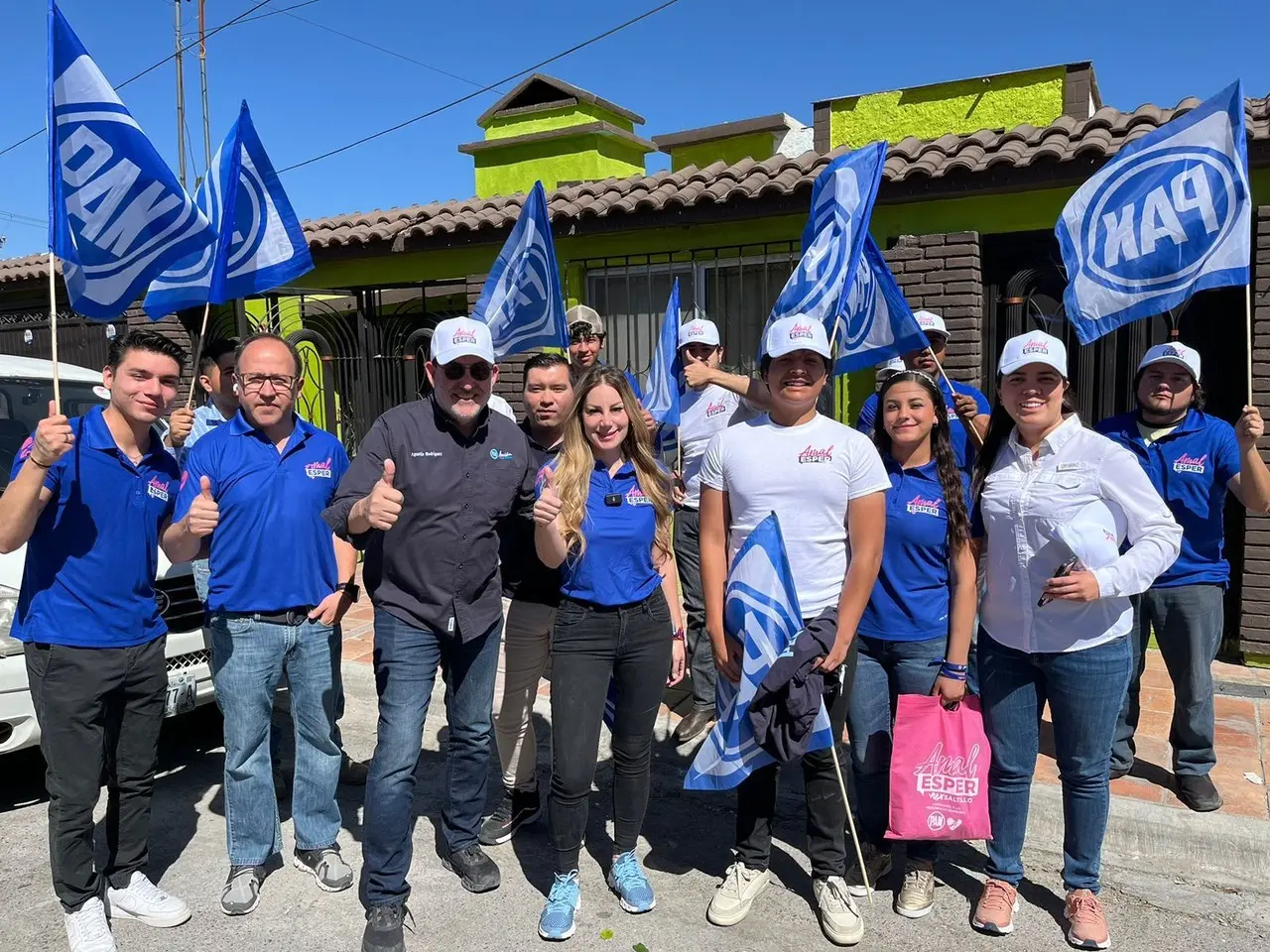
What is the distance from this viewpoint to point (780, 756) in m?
3.16

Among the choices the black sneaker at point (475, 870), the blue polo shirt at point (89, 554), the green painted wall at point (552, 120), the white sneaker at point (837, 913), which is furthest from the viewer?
the green painted wall at point (552, 120)

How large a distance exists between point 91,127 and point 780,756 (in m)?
3.20

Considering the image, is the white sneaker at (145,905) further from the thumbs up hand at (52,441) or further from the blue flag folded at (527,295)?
the blue flag folded at (527,295)

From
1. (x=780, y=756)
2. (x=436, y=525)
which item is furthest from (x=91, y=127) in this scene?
(x=780, y=756)

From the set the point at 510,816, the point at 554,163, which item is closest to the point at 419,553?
the point at 510,816

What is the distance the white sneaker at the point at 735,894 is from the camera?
3.34 metres

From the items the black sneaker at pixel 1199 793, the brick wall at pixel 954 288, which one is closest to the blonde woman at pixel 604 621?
the black sneaker at pixel 1199 793

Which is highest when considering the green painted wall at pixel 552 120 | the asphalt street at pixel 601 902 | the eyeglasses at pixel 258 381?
the green painted wall at pixel 552 120

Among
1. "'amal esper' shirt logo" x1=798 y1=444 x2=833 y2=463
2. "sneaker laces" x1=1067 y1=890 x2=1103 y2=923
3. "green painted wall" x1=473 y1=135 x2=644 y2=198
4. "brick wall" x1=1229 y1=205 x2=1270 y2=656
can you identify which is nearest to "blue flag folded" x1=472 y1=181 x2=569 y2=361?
"'amal esper' shirt logo" x1=798 y1=444 x2=833 y2=463

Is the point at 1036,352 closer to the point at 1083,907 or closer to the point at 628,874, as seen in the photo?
the point at 1083,907

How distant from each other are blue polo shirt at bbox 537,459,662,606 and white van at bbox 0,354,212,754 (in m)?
1.52

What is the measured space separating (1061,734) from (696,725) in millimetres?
2176

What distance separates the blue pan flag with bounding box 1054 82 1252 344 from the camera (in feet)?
11.3

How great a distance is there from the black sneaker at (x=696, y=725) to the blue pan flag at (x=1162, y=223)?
8.63 ft
